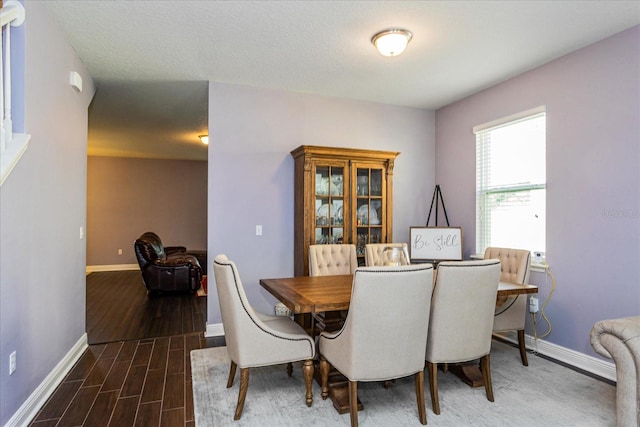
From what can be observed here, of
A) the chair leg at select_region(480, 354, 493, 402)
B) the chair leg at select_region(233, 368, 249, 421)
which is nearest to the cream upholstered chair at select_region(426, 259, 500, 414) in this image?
the chair leg at select_region(480, 354, 493, 402)

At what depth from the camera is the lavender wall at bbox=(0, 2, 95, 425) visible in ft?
7.08

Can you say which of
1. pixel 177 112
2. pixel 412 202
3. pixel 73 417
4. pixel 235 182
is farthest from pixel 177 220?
pixel 73 417

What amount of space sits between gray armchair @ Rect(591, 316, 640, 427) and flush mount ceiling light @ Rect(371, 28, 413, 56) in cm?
233

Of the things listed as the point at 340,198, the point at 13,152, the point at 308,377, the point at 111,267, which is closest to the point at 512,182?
the point at 340,198

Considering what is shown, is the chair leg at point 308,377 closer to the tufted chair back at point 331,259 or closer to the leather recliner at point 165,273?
the tufted chair back at point 331,259

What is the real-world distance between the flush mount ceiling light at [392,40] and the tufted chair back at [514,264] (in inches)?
80.3

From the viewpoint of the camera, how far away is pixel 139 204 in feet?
29.8

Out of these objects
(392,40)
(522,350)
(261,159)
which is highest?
(392,40)

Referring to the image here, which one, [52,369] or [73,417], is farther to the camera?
[52,369]

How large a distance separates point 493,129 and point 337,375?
3.11m

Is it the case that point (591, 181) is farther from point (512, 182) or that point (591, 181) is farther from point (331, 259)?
point (331, 259)

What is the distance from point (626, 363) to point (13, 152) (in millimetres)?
3554

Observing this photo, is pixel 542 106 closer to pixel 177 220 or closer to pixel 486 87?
pixel 486 87

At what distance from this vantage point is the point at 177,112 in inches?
209
